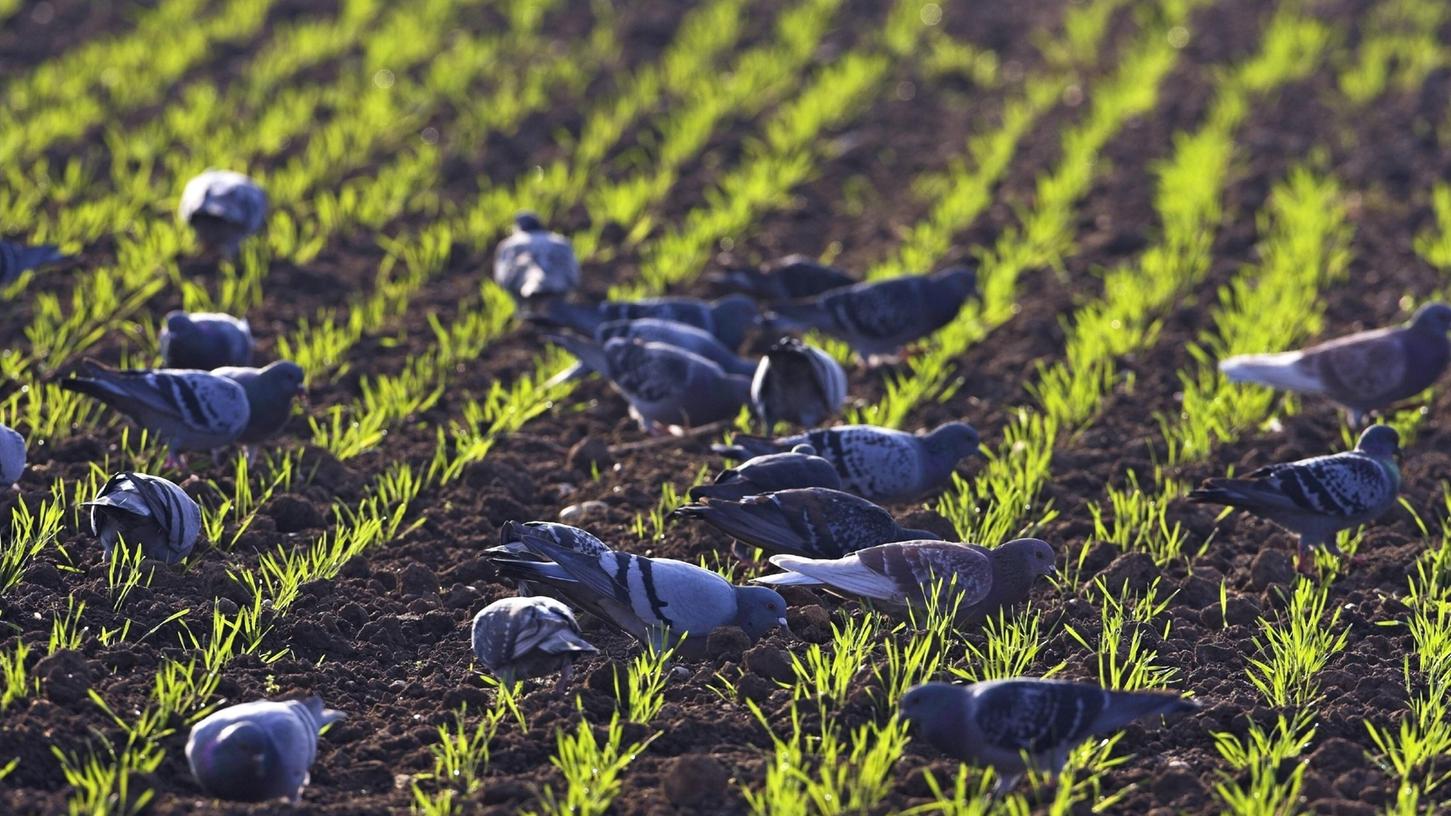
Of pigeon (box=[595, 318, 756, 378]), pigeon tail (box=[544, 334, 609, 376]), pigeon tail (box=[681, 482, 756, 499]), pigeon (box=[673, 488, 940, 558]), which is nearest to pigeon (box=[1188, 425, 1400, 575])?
pigeon (box=[673, 488, 940, 558])

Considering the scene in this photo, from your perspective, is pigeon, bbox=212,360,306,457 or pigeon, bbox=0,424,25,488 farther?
pigeon, bbox=212,360,306,457

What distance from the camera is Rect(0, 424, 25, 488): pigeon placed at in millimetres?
6066

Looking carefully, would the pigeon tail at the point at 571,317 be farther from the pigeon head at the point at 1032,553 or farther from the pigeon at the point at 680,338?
the pigeon head at the point at 1032,553

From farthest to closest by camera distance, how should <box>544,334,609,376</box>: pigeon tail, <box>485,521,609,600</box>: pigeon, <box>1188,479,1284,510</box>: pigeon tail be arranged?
<box>544,334,609,376</box>: pigeon tail
<box>1188,479,1284,510</box>: pigeon tail
<box>485,521,609,600</box>: pigeon

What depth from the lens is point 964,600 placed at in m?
5.74

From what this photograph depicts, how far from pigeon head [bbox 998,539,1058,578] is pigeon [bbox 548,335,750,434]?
78.6 inches

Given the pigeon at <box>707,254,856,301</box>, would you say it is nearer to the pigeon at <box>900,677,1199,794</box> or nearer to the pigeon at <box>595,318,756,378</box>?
the pigeon at <box>595,318,756,378</box>

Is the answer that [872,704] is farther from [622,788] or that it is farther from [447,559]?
Answer: [447,559]

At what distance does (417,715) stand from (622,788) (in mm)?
714

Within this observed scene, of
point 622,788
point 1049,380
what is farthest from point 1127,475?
point 622,788

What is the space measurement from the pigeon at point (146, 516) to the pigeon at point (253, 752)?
3.93ft

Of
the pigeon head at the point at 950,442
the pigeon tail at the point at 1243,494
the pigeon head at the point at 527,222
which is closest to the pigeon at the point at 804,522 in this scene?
the pigeon head at the point at 950,442

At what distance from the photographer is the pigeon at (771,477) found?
20.8 feet

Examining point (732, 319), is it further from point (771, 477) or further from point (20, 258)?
point (20, 258)
